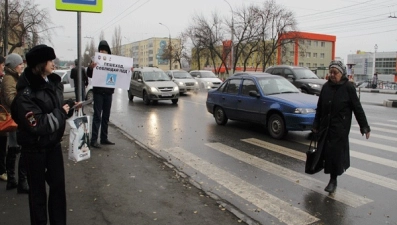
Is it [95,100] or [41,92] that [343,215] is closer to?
[41,92]

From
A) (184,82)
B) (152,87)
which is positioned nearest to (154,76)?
(152,87)

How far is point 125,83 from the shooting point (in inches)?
291

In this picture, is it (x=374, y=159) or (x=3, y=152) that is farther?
(x=374, y=159)

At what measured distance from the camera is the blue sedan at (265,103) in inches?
329

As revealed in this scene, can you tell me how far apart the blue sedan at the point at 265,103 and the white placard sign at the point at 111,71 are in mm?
3677

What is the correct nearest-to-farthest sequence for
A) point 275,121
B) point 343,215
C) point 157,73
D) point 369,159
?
1. point 343,215
2. point 369,159
3. point 275,121
4. point 157,73

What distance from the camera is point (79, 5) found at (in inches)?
231

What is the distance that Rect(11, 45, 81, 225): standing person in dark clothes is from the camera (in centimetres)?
299

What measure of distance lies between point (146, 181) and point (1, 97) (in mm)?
2338

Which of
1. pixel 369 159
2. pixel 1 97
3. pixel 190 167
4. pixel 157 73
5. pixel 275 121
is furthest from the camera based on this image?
pixel 157 73

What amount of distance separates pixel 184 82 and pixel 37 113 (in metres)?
21.4

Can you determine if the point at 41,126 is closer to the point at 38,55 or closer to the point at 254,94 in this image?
the point at 38,55

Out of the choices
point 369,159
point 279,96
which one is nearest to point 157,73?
point 279,96

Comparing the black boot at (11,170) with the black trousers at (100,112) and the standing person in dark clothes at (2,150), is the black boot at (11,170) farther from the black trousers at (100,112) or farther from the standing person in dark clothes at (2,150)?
the black trousers at (100,112)
